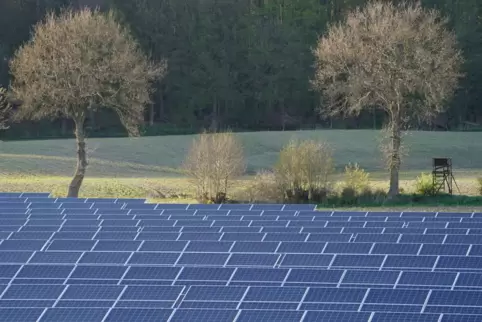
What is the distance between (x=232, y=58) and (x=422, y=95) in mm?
33382

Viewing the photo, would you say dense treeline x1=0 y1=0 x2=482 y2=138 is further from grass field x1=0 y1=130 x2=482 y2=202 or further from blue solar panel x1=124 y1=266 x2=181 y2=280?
blue solar panel x1=124 y1=266 x2=181 y2=280

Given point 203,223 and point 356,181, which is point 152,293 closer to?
point 203,223

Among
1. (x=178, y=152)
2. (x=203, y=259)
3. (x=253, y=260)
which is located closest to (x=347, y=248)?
(x=253, y=260)

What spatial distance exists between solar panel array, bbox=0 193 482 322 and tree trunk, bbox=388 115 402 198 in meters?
14.3

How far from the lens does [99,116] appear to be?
72.2m

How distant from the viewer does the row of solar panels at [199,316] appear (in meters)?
13.5

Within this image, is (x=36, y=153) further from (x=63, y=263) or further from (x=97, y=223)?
(x=63, y=263)

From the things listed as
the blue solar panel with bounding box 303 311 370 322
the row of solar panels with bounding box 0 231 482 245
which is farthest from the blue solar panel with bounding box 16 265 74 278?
the blue solar panel with bounding box 303 311 370 322

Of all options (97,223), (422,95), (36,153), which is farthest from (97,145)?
(97,223)

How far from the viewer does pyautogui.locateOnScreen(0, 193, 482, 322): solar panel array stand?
47.6 ft

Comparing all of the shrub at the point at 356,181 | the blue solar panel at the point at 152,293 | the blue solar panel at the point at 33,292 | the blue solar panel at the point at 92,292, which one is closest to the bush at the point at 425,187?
the shrub at the point at 356,181

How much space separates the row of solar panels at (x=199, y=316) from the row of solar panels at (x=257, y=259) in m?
3.34

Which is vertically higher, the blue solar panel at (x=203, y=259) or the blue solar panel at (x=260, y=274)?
the blue solar panel at (x=260, y=274)

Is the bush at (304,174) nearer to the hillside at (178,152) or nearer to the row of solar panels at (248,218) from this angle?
→ the row of solar panels at (248,218)
